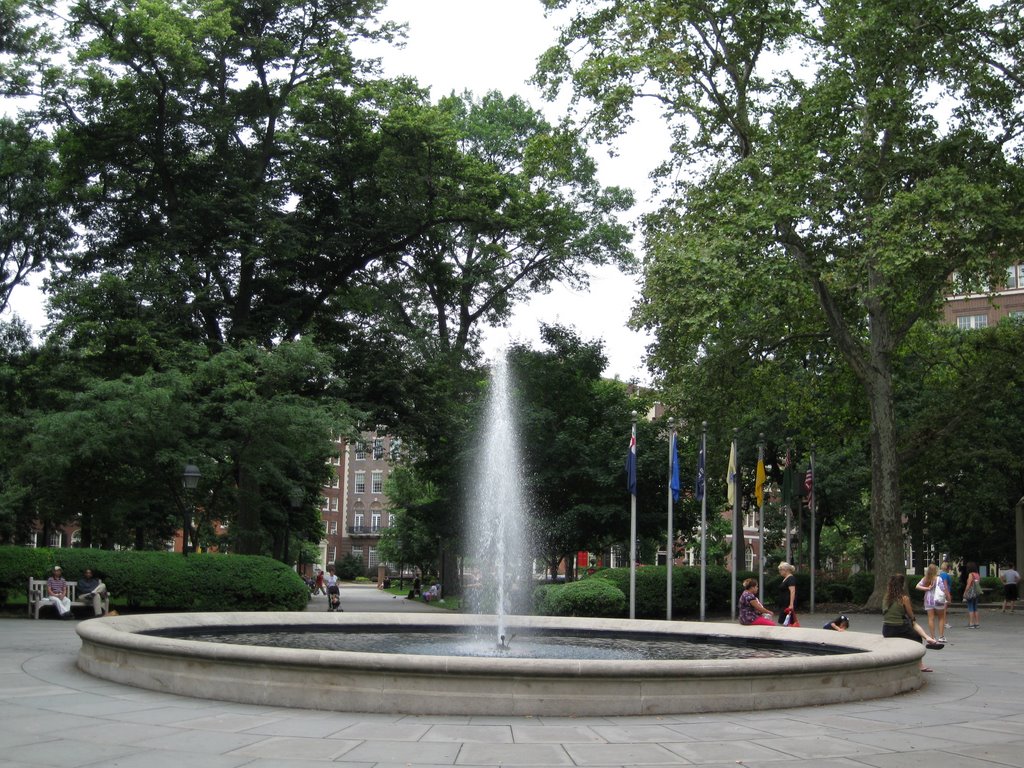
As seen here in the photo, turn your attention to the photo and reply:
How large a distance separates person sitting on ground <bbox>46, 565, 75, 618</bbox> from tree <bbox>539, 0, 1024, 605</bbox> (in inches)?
644

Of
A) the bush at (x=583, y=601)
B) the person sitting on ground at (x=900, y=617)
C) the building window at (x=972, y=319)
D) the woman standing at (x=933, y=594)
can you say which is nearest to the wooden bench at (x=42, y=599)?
the bush at (x=583, y=601)

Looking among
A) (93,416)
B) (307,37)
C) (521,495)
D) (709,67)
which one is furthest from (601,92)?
(93,416)

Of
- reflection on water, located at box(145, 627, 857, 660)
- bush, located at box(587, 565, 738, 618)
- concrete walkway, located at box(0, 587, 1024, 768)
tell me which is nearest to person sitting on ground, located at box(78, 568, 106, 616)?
reflection on water, located at box(145, 627, 857, 660)

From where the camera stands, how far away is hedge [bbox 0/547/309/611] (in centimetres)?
2589

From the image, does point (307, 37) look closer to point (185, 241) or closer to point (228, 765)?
point (185, 241)

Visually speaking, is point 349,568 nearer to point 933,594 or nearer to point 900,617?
point 933,594

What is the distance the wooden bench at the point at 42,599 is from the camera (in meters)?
24.5

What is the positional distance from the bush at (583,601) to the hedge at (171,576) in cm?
726

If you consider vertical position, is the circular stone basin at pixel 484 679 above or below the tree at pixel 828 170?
below

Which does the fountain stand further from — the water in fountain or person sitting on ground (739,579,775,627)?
the water in fountain

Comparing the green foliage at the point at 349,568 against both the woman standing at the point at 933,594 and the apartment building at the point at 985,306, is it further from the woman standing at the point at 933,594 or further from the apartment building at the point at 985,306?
the woman standing at the point at 933,594

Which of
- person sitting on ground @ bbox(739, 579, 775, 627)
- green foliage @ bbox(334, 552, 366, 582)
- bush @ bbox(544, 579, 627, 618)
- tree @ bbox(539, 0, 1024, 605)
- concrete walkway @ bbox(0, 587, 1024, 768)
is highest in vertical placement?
tree @ bbox(539, 0, 1024, 605)

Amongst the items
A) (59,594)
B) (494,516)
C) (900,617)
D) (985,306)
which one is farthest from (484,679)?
(985,306)

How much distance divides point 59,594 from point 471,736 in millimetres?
18648
